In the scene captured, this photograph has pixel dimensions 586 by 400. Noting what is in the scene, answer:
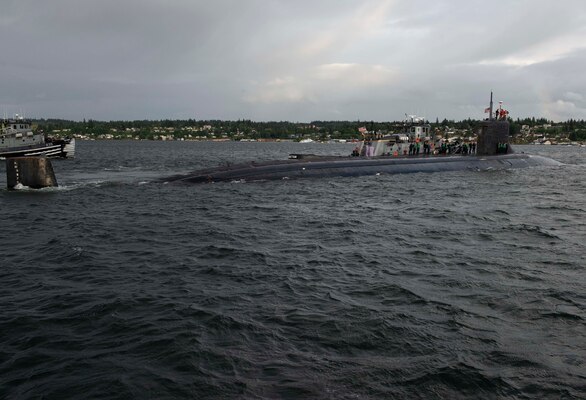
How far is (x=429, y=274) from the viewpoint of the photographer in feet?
49.8

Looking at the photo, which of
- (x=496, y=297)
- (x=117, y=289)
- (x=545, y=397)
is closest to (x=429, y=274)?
(x=496, y=297)

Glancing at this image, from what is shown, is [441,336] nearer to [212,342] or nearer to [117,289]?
[212,342]

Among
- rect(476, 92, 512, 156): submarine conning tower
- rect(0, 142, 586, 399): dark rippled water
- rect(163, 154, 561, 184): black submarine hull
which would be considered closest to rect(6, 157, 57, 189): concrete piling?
rect(163, 154, 561, 184): black submarine hull

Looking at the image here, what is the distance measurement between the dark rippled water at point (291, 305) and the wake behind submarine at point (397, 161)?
15277 millimetres

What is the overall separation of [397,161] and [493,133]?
15036 mm

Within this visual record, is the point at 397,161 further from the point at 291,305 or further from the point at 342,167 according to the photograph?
the point at 291,305

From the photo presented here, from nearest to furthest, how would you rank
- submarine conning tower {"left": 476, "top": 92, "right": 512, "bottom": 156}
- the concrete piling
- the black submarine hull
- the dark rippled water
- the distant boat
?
the dark rippled water, the concrete piling, the black submarine hull, submarine conning tower {"left": 476, "top": 92, "right": 512, "bottom": 156}, the distant boat

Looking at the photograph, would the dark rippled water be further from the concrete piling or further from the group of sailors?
the group of sailors

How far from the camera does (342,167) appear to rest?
4488 cm

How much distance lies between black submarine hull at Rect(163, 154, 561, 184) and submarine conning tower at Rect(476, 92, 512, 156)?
68.4 inches

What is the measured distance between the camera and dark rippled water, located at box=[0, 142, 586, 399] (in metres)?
8.83

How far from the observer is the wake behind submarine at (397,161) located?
41.4m

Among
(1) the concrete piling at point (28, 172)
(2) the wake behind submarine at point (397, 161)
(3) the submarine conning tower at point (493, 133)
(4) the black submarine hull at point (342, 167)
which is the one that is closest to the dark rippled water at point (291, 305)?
(1) the concrete piling at point (28, 172)

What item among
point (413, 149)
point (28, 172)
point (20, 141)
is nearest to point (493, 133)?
point (413, 149)
